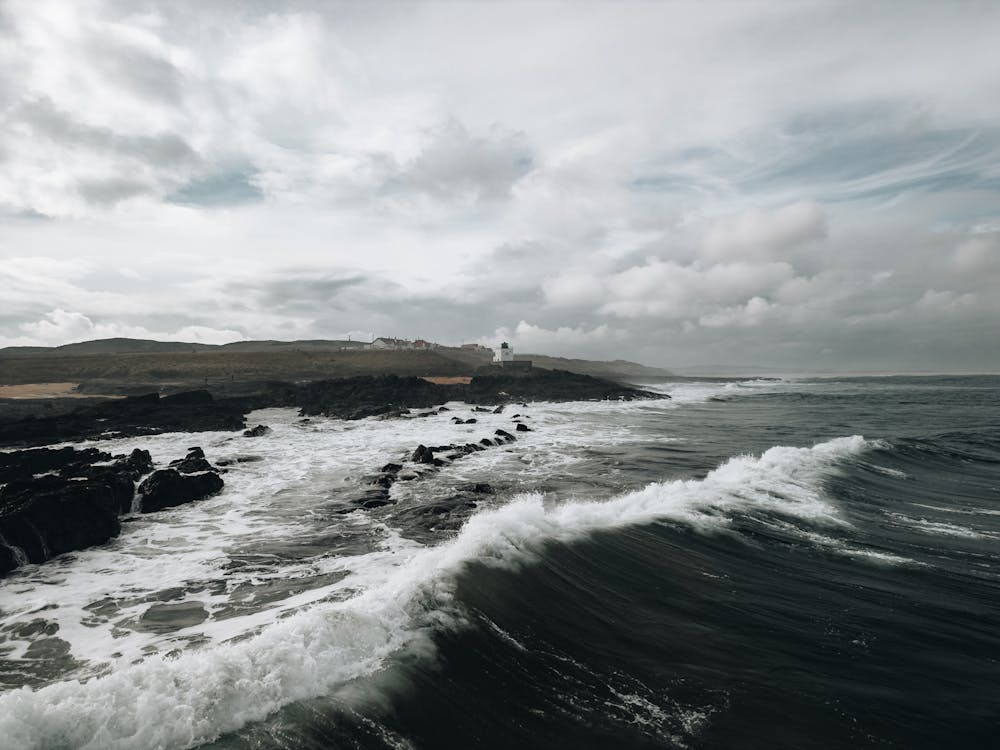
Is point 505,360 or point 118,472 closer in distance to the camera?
point 118,472

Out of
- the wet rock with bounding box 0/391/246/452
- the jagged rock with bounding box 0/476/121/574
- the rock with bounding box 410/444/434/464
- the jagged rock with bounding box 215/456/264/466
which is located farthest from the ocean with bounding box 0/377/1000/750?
the wet rock with bounding box 0/391/246/452

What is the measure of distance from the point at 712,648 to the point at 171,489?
558 inches

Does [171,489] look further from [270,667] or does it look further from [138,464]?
[270,667]

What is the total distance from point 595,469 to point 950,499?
10785 millimetres

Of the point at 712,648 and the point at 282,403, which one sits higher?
the point at 282,403

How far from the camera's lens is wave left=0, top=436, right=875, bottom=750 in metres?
4.63

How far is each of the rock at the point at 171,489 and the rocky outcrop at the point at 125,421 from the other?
15.8 meters

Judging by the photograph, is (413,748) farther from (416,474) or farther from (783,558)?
(416,474)

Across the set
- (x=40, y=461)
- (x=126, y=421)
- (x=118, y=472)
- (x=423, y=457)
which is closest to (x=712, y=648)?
(x=423, y=457)

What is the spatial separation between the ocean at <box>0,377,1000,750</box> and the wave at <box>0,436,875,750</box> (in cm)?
3

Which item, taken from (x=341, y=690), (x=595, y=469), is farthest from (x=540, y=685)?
(x=595, y=469)

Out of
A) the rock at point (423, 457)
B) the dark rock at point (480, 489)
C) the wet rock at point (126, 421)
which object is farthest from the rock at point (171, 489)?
the wet rock at point (126, 421)

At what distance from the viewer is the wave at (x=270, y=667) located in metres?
4.63

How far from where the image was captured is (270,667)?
5.53 metres
